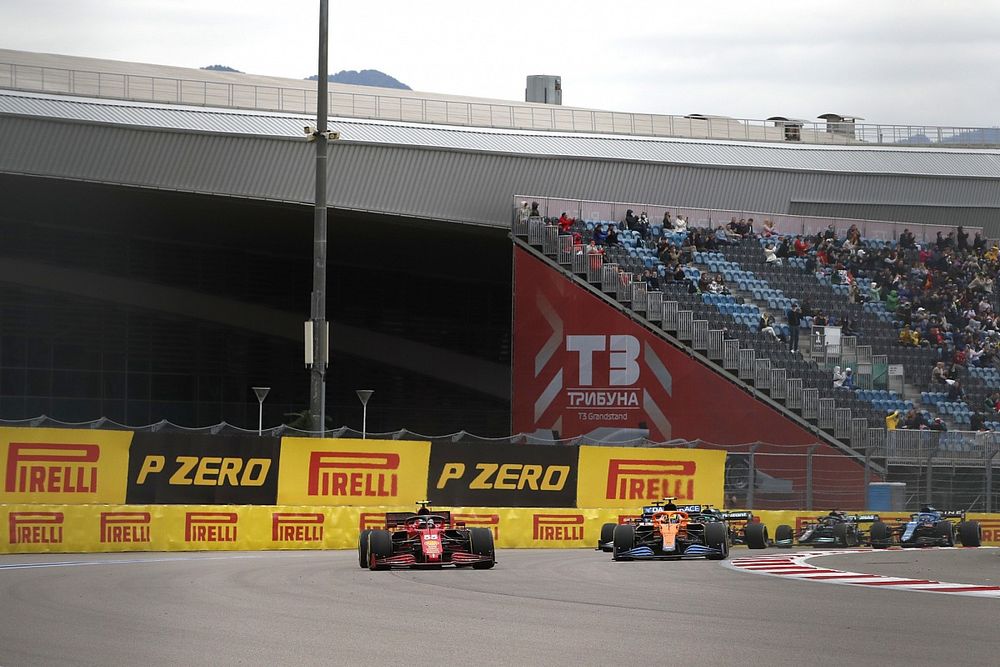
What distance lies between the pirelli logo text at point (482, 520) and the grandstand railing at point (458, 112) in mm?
20116

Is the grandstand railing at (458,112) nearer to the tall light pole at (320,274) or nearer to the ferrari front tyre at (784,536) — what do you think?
the tall light pole at (320,274)

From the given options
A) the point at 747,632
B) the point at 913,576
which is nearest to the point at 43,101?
the point at 913,576

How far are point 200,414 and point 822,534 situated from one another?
25881 mm

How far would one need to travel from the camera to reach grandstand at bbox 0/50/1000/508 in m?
40.3

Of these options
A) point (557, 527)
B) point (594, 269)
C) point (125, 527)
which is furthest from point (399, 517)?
point (594, 269)

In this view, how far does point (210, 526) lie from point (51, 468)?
9.37ft

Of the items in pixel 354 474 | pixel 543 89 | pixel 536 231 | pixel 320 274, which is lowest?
pixel 354 474

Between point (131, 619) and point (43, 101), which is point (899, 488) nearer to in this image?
point (131, 619)

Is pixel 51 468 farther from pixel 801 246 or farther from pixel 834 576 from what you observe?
pixel 801 246

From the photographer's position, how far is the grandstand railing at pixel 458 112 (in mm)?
44156

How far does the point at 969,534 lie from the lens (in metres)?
29.0

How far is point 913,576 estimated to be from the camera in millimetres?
19344

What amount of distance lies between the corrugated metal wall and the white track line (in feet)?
67.6

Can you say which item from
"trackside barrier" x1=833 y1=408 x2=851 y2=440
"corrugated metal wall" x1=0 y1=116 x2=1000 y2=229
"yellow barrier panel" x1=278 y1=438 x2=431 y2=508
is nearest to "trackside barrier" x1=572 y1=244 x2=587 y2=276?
"corrugated metal wall" x1=0 y1=116 x2=1000 y2=229
